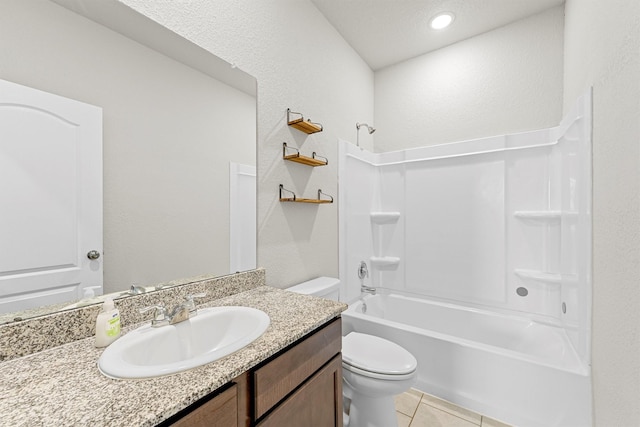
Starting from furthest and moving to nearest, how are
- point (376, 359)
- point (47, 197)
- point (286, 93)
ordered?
point (286, 93), point (376, 359), point (47, 197)

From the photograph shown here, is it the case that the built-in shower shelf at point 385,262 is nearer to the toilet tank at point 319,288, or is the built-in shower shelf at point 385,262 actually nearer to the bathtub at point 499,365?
the bathtub at point 499,365

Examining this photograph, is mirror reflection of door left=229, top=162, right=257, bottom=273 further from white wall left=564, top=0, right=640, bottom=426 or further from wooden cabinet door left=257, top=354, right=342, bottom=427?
white wall left=564, top=0, right=640, bottom=426

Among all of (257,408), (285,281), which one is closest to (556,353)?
(285,281)

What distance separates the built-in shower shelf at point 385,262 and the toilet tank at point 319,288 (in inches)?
34.5

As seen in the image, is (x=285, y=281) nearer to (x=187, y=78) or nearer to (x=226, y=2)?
(x=187, y=78)

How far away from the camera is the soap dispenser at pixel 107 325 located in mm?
770

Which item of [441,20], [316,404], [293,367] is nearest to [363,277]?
[316,404]

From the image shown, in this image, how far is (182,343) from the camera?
91cm

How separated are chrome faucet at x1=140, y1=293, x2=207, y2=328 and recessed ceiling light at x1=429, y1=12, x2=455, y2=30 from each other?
259 centimetres

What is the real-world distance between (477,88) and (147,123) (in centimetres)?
256

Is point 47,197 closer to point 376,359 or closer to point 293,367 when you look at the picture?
point 293,367

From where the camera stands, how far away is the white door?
71cm

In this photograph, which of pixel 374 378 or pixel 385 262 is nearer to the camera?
pixel 374 378

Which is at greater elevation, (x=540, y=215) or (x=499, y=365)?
(x=540, y=215)
